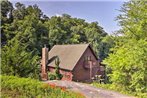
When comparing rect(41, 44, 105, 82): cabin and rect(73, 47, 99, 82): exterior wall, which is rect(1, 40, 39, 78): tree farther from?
rect(73, 47, 99, 82): exterior wall

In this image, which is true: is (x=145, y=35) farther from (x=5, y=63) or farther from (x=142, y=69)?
(x=5, y=63)

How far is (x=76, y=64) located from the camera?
1511 inches

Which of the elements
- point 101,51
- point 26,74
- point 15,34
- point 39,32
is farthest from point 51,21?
point 26,74

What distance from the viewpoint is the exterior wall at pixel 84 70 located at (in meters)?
38.9

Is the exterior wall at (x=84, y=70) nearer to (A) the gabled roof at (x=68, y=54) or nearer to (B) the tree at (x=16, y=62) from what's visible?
(A) the gabled roof at (x=68, y=54)

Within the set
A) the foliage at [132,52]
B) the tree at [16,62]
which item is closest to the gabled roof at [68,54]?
the foliage at [132,52]

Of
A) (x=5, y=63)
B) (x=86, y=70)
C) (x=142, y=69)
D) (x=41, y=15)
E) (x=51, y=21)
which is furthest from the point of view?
(x=41, y=15)

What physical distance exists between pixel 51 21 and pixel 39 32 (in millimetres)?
4340

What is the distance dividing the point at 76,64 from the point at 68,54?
11.0 feet

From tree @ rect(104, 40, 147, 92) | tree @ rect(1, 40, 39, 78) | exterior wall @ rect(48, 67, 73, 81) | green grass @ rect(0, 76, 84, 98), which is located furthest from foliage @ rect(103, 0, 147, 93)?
exterior wall @ rect(48, 67, 73, 81)

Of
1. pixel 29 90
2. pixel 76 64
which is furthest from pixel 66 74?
pixel 29 90

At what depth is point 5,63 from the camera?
1867 cm

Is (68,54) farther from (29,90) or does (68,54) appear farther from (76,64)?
(29,90)

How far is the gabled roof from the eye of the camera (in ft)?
128
